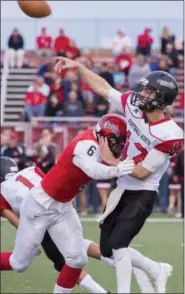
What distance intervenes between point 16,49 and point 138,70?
355cm

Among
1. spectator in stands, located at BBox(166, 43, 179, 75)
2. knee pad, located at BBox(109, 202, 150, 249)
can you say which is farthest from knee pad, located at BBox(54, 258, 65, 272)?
spectator in stands, located at BBox(166, 43, 179, 75)

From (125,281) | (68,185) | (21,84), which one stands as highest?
(21,84)

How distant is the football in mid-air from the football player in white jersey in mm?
436

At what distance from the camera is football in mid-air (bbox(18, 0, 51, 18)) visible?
25.5ft

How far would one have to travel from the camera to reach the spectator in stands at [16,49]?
21.9m

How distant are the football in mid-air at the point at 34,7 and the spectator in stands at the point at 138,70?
1158 centimetres

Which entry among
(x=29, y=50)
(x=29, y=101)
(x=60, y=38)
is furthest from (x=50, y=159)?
(x=29, y=50)

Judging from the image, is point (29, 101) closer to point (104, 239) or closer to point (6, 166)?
point (6, 166)

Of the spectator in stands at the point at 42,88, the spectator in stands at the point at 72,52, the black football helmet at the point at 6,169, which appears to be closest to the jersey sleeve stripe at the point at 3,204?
the black football helmet at the point at 6,169

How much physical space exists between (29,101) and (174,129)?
1179 cm

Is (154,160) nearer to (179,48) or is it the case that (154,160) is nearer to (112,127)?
(112,127)

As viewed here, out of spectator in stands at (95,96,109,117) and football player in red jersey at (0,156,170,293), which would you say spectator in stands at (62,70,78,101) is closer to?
spectator in stands at (95,96,109,117)

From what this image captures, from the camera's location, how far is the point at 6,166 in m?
8.62

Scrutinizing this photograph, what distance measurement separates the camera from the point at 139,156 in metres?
7.57
